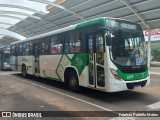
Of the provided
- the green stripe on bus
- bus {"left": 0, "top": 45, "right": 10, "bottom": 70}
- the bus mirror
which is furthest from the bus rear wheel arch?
bus {"left": 0, "top": 45, "right": 10, "bottom": 70}

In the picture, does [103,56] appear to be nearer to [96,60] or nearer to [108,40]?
[96,60]

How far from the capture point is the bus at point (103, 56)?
8.54m

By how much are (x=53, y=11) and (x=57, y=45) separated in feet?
60.1

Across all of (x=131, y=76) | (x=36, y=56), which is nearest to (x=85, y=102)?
(x=131, y=76)

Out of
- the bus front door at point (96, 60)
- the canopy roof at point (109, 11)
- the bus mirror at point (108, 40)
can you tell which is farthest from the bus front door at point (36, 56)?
→ the canopy roof at point (109, 11)

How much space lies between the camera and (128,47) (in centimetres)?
895

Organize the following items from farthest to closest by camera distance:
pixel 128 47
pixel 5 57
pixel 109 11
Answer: pixel 5 57
pixel 109 11
pixel 128 47

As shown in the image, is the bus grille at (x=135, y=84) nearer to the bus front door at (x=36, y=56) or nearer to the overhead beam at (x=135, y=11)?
the bus front door at (x=36, y=56)

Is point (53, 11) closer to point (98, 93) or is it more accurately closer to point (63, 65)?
point (63, 65)

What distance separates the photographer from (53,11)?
97.4 feet

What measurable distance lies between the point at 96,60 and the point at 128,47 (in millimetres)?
1353

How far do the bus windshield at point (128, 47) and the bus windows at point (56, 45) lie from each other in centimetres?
402

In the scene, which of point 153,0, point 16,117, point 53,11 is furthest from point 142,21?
point 16,117

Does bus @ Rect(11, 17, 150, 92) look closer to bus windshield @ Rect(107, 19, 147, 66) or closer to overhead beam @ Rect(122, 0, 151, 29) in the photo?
bus windshield @ Rect(107, 19, 147, 66)
